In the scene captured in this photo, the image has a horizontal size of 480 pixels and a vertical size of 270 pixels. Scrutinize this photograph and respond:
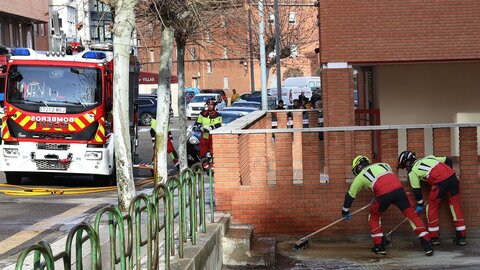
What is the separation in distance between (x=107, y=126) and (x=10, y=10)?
36.8 meters

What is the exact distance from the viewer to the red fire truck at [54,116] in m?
18.7

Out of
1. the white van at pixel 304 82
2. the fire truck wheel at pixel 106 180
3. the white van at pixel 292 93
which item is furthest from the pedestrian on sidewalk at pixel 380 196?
the white van at pixel 304 82

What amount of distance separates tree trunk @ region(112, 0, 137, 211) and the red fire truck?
5468 mm

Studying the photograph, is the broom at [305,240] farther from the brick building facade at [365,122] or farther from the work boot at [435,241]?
the work boot at [435,241]

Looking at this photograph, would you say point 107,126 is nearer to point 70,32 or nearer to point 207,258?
point 207,258

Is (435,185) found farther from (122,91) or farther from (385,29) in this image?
(385,29)

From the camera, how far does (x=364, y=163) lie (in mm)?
12750

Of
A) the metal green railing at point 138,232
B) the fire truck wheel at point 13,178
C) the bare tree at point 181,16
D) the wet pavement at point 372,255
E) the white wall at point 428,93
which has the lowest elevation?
the wet pavement at point 372,255

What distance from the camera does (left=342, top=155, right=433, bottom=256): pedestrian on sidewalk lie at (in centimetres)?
1250

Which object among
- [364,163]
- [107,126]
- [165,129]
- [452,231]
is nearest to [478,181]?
[452,231]

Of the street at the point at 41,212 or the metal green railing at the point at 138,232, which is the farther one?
the street at the point at 41,212

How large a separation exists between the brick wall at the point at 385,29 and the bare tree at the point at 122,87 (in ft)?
20.7

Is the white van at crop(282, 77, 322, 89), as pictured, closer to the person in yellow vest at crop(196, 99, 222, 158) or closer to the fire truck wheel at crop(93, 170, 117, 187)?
the person in yellow vest at crop(196, 99, 222, 158)

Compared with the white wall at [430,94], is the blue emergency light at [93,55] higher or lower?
higher
